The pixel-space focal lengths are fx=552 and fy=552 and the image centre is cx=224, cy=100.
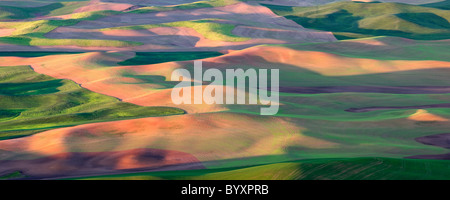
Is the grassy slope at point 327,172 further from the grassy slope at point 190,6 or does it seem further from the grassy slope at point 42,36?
the grassy slope at point 190,6

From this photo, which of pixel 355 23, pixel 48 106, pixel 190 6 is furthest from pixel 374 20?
pixel 48 106

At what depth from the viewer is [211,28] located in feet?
166

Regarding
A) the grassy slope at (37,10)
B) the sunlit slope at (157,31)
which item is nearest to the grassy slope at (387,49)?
the sunlit slope at (157,31)

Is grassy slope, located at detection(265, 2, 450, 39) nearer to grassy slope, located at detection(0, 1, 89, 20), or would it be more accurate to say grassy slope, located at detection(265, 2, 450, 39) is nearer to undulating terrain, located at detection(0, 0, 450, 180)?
undulating terrain, located at detection(0, 0, 450, 180)

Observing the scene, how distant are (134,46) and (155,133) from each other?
28185mm

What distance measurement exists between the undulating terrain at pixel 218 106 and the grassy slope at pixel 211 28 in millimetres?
162

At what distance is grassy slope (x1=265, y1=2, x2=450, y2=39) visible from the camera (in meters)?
53.6

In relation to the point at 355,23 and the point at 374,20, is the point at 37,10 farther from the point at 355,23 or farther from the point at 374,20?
the point at 374,20

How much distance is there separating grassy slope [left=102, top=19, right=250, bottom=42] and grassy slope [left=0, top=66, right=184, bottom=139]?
18832mm

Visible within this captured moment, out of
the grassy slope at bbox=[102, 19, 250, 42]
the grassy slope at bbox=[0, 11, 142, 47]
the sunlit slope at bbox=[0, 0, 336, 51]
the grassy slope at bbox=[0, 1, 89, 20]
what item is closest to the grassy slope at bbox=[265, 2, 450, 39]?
the sunlit slope at bbox=[0, 0, 336, 51]

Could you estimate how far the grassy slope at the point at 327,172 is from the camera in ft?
39.1

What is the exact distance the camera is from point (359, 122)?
60.5 ft
